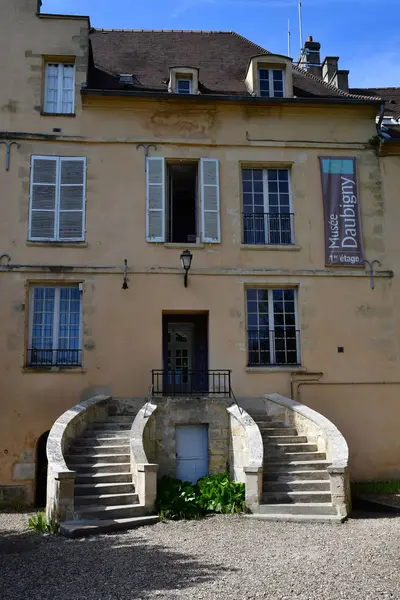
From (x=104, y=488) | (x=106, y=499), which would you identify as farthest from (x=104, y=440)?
(x=106, y=499)

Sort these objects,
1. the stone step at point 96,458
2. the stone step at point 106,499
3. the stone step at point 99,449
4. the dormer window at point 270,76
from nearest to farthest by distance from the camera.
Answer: the stone step at point 106,499, the stone step at point 96,458, the stone step at point 99,449, the dormer window at point 270,76

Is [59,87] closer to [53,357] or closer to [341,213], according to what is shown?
[53,357]

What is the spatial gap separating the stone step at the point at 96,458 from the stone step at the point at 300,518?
7.66 feet

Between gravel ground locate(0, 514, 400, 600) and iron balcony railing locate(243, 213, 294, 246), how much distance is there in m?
6.67

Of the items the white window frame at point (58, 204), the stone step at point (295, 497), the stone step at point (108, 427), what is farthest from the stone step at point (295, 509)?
the white window frame at point (58, 204)

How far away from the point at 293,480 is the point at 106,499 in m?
3.00

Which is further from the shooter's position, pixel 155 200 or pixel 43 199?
pixel 155 200

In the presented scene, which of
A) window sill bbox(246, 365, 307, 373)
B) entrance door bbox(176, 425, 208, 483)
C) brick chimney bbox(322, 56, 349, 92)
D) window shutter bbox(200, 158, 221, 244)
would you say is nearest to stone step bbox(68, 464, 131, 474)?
entrance door bbox(176, 425, 208, 483)

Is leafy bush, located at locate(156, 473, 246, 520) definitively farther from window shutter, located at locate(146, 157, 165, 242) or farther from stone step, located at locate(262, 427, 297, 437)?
window shutter, located at locate(146, 157, 165, 242)

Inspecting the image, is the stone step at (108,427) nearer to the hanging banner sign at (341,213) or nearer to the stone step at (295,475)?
the stone step at (295,475)

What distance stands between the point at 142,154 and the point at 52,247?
114 inches

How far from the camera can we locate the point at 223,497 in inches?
376

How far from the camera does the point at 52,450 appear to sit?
30.4 ft

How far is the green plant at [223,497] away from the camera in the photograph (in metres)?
9.35
